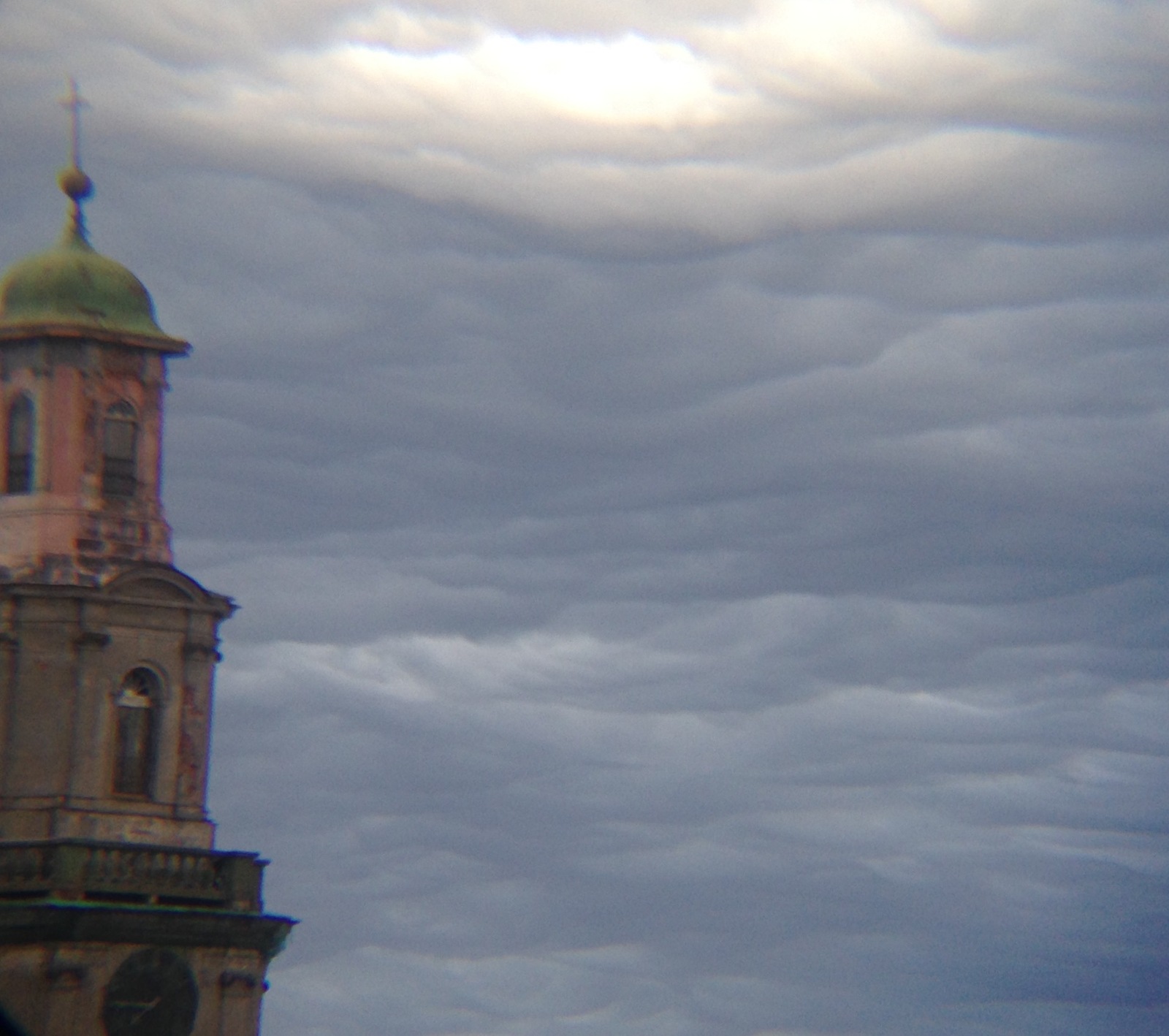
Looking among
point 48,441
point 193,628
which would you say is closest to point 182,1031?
point 193,628

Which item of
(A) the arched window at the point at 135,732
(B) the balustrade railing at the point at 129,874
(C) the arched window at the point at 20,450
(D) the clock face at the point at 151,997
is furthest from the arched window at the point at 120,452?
(D) the clock face at the point at 151,997

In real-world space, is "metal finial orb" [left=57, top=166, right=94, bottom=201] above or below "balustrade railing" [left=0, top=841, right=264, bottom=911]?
above

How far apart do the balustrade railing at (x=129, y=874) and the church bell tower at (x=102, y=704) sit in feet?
0.14

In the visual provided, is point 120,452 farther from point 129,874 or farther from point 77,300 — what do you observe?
point 129,874

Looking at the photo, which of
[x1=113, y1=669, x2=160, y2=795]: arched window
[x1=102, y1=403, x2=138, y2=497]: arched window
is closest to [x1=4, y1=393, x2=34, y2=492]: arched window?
[x1=102, y1=403, x2=138, y2=497]: arched window

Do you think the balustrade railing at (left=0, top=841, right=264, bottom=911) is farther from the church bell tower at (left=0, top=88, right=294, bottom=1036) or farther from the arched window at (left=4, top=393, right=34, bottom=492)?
the arched window at (left=4, top=393, right=34, bottom=492)

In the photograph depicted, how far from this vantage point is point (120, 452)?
5194 cm

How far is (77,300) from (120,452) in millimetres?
3966

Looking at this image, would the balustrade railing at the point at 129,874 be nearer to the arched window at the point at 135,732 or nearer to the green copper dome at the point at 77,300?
the arched window at the point at 135,732

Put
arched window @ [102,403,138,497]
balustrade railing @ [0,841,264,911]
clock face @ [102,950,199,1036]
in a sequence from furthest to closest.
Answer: arched window @ [102,403,138,497]
clock face @ [102,950,199,1036]
balustrade railing @ [0,841,264,911]

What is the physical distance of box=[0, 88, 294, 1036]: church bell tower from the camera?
1869 inches

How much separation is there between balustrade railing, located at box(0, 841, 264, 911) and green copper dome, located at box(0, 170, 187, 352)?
12.8 meters

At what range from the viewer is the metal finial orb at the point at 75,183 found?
2124 inches

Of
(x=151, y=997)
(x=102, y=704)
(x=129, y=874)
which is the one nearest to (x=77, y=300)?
(x=102, y=704)
